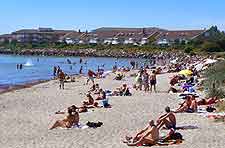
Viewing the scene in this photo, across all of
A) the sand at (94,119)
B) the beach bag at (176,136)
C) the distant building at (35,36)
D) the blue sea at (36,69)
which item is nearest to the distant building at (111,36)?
the distant building at (35,36)

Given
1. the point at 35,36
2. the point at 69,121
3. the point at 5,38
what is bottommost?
the point at 69,121

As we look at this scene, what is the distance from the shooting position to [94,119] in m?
18.4

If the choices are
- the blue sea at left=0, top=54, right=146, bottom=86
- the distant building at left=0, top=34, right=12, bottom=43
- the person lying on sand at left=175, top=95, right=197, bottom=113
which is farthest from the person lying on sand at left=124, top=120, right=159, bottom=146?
the distant building at left=0, top=34, right=12, bottom=43

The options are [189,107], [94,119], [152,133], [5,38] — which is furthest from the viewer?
[5,38]

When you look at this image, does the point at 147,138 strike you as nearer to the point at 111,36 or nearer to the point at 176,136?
the point at 176,136

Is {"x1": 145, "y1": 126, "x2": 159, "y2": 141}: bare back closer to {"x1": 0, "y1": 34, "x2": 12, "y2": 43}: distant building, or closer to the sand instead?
the sand

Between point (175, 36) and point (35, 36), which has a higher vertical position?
point (175, 36)

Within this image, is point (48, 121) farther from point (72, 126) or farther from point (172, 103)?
point (172, 103)

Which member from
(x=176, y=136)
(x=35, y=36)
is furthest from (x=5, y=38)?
(x=176, y=136)

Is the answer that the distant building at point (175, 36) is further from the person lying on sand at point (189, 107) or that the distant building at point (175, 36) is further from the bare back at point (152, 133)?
the bare back at point (152, 133)

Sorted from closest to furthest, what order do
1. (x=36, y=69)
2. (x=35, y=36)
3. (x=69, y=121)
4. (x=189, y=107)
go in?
(x=69, y=121), (x=189, y=107), (x=36, y=69), (x=35, y=36)

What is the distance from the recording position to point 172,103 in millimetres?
22812

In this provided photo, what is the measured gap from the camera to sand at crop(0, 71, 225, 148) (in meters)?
14.0

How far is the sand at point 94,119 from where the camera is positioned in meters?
14.0
